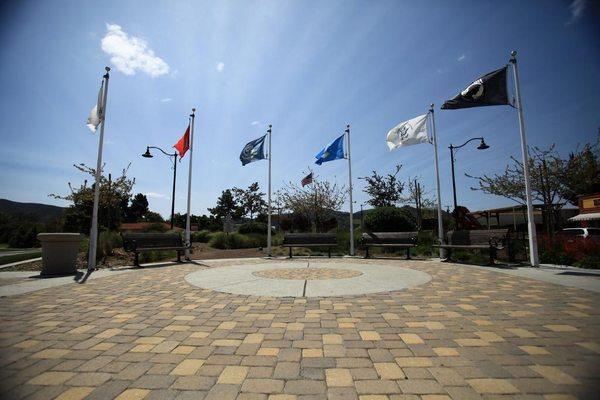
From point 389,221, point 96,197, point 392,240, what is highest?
point 96,197

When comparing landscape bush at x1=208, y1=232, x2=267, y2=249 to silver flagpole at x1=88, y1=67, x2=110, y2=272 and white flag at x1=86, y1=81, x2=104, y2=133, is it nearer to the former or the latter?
silver flagpole at x1=88, y1=67, x2=110, y2=272

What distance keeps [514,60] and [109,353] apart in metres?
12.3

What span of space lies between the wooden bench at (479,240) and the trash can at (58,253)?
1149 cm

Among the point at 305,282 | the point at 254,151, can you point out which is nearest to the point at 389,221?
the point at 254,151

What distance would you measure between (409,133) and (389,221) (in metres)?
6.31

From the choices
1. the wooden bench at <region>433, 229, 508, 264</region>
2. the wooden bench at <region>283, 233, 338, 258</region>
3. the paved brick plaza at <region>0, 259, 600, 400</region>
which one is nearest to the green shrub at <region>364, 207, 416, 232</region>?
the wooden bench at <region>283, 233, 338, 258</region>

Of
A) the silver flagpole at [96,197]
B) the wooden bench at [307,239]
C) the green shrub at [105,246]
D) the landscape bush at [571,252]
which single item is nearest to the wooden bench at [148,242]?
the silver flagpole at [96,197]

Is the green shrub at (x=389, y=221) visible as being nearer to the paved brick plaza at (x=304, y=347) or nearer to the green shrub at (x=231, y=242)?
the green shrub at (x=231, y=242)

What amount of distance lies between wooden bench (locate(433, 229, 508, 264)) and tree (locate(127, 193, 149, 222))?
80.7 metres

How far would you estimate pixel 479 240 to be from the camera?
10.3 metres

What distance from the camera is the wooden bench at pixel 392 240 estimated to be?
39.0ft

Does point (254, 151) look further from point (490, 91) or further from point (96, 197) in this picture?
point (490, 91)

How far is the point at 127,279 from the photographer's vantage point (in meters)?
7.31

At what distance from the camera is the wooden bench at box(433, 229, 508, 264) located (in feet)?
31.0
